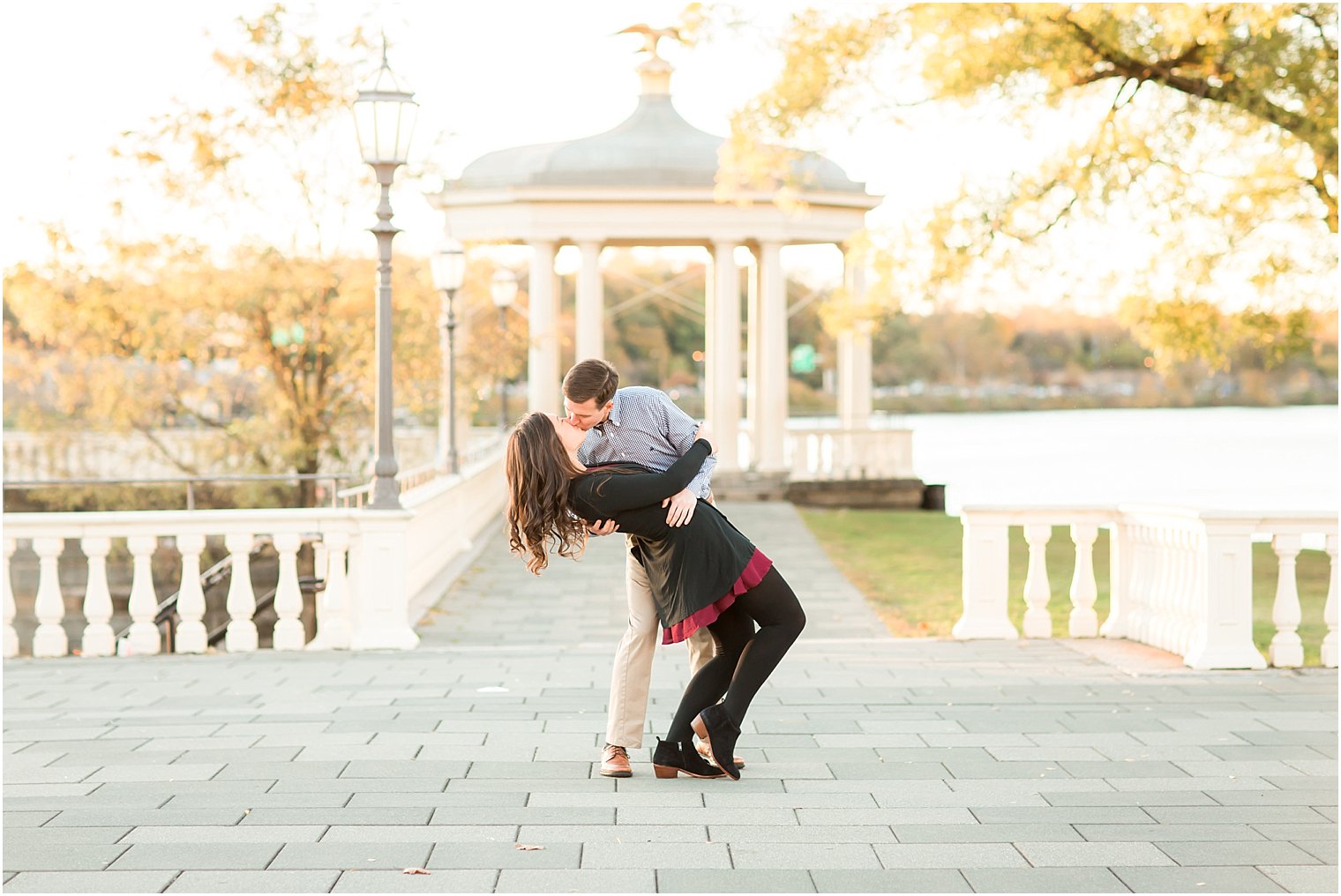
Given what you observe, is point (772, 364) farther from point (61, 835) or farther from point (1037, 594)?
point (61, 835)

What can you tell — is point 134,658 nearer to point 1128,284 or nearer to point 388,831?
point 388,831

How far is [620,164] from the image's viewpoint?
77.9 ft

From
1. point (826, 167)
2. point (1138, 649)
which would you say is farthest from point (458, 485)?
point (826, 167)

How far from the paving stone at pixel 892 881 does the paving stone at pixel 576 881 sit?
48cm

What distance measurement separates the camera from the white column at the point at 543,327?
74.0 feet

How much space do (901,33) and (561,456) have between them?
1108cm

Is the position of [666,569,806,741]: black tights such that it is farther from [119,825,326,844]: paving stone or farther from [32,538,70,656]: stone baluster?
[32,538,70,656]: stone baluster

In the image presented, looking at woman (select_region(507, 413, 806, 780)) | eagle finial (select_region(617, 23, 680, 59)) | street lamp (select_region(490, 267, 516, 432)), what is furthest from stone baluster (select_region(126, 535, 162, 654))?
eagle finial (select_region(617, 23, 680, 59))

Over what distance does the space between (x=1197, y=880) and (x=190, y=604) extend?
20.4ft

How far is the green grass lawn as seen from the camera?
11.9m

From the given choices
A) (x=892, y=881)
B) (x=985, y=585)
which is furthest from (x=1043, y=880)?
(x=985, y=585)

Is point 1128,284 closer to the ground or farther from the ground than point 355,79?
closer to the ground

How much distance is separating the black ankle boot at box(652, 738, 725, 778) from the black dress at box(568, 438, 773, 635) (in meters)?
0.39

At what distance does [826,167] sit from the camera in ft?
81.0
